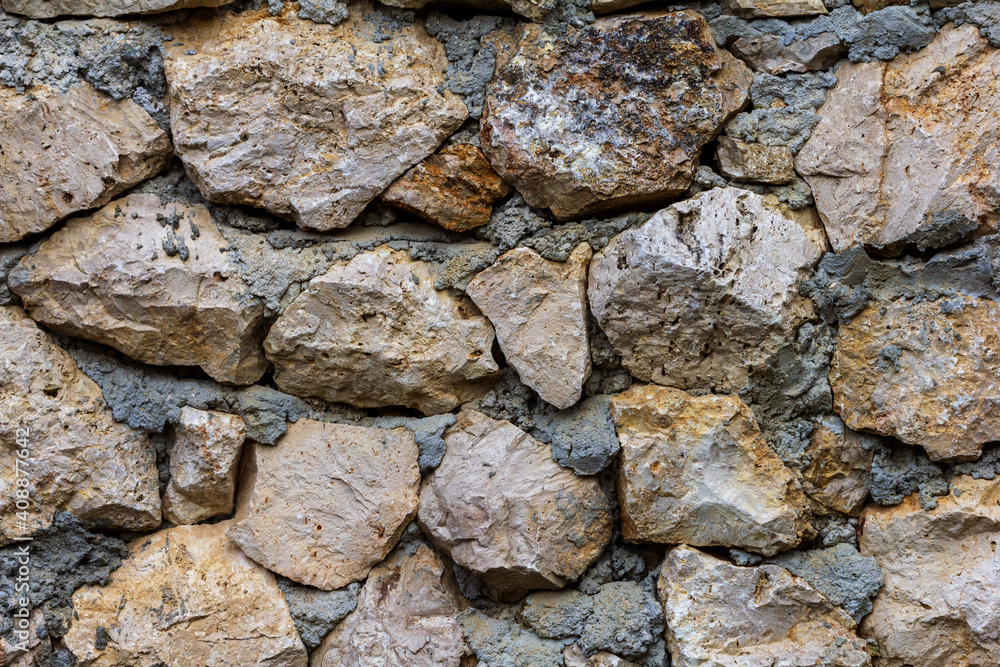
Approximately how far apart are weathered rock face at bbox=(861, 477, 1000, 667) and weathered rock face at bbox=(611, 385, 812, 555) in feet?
Result: 0.62

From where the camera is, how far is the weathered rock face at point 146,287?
1725 millimetres

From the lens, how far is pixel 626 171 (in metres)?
1.71

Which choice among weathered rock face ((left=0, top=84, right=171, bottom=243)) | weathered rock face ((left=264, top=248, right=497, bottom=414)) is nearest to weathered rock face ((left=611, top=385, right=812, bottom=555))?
weathered rock face ((left=264, top=248, right=497, bottom=414))

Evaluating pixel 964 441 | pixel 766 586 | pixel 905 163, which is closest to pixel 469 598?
pixel 766 586

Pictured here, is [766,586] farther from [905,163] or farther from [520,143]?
[520,143]

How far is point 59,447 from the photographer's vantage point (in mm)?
1707

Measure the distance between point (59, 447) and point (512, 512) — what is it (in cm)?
99

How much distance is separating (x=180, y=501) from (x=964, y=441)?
1.68 metres

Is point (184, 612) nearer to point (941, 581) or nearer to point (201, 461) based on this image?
point (201, 461)

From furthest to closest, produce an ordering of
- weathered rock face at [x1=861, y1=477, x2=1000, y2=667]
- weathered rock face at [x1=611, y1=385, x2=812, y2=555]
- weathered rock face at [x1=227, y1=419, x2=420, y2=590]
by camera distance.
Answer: weathered rock face at [x1=227, y1=419, x2=420, y2=590] → weathered rock face at [x1=611, y1=385, x2=812, y2=555] → weathered rock face at [x1=861, y1=477, x2=1000, y2=667]

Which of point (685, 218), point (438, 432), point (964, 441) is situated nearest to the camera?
point (964, 441)

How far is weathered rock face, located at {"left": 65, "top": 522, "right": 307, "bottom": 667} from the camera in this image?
1696 mm

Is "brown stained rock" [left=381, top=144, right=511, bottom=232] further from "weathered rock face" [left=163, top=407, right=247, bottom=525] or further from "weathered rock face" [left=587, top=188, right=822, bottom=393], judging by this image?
"weathered rock face" [left=163, top=407, right=247, bottom=525]

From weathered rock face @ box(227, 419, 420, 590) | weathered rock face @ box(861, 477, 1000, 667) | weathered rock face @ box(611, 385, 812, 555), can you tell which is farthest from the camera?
weathered rock face @ box(227, 419, 420, 590)
